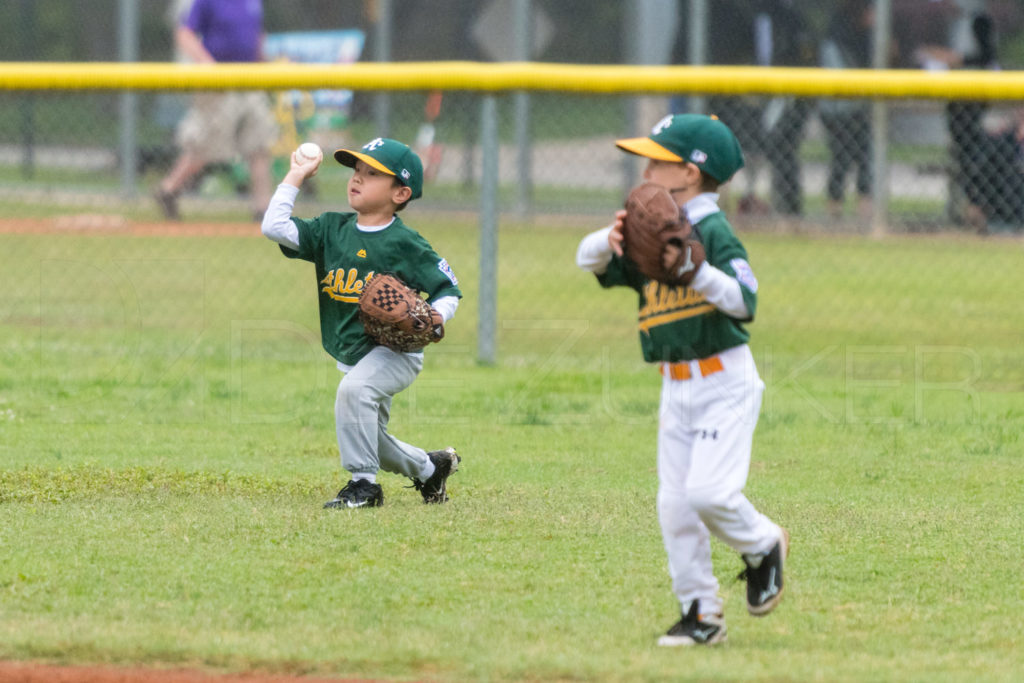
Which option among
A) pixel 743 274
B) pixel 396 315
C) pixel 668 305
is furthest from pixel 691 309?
pixel 396 315

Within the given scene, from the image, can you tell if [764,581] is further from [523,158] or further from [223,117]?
[223,117]

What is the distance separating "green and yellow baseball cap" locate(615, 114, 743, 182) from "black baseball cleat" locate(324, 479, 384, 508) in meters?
1.83

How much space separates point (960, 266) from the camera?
10.1m

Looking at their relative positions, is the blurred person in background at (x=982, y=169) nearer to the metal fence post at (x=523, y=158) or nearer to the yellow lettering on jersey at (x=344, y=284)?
the metal fence post at (x=523, y=158)

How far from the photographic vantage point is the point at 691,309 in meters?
3.86

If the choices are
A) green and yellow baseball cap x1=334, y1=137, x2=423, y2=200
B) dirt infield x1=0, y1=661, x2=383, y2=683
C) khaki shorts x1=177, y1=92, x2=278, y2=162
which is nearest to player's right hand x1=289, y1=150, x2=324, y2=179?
green and yellow baseball cap x1=334, y1=137, x2=423, y2=200

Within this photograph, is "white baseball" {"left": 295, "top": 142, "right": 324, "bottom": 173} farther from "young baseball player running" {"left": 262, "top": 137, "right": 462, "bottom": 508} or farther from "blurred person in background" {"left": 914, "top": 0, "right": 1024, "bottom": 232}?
"blurred person in background" {"left": 914, "top": 0, "right": 1024, "bottom": 232}

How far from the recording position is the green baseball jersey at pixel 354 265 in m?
5.14

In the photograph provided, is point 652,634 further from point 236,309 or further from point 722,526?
point 236,309

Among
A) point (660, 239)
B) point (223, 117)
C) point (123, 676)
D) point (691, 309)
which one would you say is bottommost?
point (123, 676)

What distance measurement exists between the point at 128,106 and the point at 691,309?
11.2m

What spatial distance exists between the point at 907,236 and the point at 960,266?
17.5 inches

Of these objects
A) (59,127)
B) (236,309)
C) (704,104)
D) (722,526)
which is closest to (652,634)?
(722,526)

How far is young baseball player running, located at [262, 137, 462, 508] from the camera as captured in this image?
511cm
